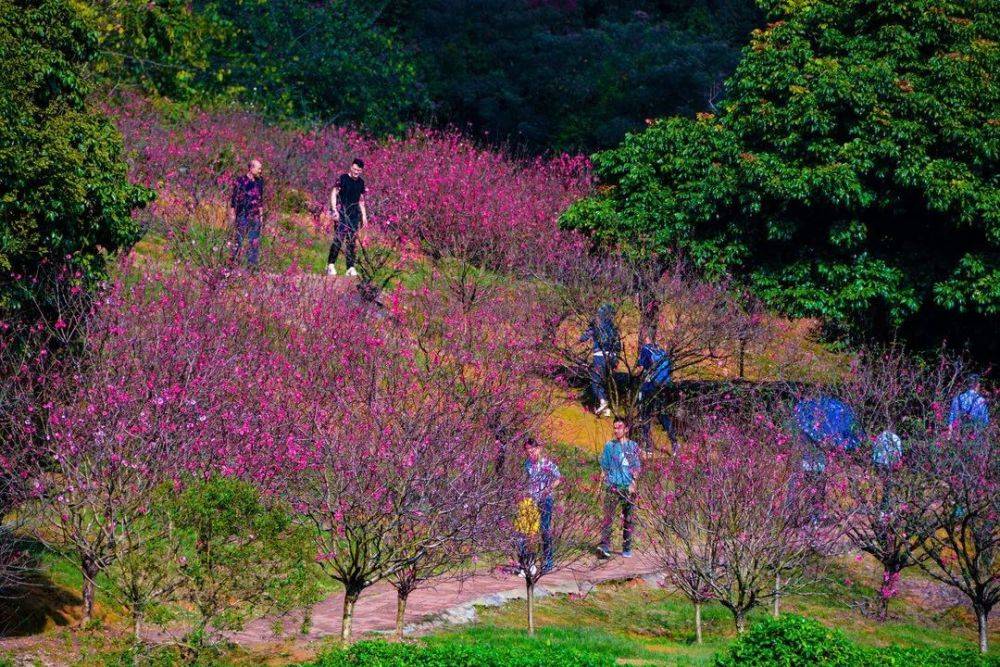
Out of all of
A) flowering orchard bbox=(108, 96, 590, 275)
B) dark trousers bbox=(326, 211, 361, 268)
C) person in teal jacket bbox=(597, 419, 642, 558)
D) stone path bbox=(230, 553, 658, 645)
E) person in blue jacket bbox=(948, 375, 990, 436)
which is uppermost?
flowering orchard bbox=(108, 96, 590, 275)

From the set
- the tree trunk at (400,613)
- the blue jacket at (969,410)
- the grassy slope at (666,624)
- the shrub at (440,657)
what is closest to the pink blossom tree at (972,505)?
the blue jacket at (969,410)

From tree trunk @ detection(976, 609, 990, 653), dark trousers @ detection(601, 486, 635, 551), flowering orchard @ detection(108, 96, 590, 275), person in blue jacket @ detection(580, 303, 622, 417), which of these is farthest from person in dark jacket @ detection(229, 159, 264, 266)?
tree trunk @ detection(976, 609, 990, 653)

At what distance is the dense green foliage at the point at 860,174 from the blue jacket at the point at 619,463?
24.4ft

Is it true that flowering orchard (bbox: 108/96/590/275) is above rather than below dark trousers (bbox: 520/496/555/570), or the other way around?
above

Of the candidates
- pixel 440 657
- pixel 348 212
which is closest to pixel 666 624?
pixel 440 657

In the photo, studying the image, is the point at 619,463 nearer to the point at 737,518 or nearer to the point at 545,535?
the point at 545,535

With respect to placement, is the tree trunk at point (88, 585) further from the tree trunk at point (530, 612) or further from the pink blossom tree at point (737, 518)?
the pink blossom tree at point (737, 518)

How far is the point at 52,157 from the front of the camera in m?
14.4

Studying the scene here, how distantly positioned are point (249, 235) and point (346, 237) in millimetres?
1927

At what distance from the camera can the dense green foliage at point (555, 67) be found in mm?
35531

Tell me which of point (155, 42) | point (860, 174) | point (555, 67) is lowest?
point (860, 174)

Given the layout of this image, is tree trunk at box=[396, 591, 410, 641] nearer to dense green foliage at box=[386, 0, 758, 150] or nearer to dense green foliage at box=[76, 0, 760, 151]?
dense green foliage at box=[76, 0, 760, 151]

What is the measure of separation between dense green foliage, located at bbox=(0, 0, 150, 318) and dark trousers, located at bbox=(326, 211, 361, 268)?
23.8ft

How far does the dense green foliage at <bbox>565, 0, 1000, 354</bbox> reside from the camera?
21.8 m
